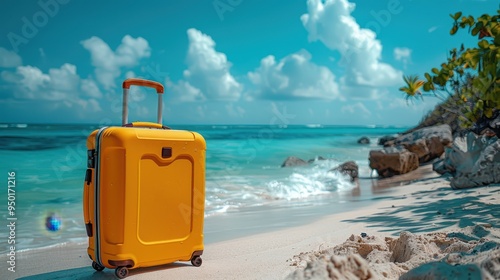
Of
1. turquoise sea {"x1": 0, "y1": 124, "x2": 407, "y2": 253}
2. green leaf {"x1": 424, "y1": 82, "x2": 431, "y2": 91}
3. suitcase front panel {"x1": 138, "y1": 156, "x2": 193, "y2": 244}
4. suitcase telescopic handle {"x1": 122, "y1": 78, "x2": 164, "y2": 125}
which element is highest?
green leaf {"x1": 424, "y1": 82, "x2": 431, "y2": 91}

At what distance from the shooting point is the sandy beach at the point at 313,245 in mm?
3182

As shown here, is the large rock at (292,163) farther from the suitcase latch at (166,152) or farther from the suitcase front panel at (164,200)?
the suitcase latch at (166,152)

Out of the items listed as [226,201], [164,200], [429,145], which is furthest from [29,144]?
[164,200]

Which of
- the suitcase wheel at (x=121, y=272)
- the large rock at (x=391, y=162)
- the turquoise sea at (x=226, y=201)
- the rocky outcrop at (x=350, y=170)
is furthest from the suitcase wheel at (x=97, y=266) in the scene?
the large rock at (x=391, y=162)

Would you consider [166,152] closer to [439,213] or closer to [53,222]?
[439,213]

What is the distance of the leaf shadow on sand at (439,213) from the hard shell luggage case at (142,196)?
217 cm

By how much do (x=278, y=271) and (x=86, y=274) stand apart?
1515 mm

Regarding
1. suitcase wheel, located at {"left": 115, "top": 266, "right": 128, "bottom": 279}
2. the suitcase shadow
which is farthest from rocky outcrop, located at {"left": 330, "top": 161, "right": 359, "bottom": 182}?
suitcase wheel, located at {"left": 115, "top": 266, "right": 128, "bottom": 279}

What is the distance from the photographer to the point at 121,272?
310 centimetres

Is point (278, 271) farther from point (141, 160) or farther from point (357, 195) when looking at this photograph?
point (357, 195)

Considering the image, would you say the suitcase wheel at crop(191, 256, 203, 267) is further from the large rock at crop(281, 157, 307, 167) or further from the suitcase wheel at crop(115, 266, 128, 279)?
A: the large rock at crop(281, 157, 307, 167)

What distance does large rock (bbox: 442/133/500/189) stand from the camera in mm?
6840

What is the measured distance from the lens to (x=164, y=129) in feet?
11.2

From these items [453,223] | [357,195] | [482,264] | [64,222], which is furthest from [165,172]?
[357,195]
